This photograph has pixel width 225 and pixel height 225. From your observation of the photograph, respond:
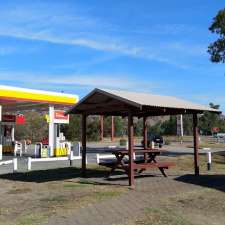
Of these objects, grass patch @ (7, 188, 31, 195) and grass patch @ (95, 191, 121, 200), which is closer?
grass patch @ (95, 191, 121, 200)

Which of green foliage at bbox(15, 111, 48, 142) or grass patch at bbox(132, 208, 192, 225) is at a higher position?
green foliage at bbox(15, 111, 48, 142)

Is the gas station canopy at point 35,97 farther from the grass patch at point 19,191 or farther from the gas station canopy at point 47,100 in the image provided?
the grass patch at point 19,191

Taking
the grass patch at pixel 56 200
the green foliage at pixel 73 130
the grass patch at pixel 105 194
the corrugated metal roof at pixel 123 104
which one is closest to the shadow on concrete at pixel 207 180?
the corrugated metal roof at pixel 123 104

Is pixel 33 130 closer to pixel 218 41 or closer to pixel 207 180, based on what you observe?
pixel 218 41

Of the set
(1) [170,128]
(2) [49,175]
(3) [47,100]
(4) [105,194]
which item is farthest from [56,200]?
(1) [170,128]

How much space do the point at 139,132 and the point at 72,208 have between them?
81.5 meters

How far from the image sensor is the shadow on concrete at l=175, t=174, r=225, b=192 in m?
13.6

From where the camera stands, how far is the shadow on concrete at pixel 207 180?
1363 centimetres

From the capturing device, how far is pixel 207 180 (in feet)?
49.9

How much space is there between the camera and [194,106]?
16.7 metres

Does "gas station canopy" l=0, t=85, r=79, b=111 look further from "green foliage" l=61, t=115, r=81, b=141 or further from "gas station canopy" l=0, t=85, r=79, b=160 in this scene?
"green foliage" l=61, t=115, r=81, b=141

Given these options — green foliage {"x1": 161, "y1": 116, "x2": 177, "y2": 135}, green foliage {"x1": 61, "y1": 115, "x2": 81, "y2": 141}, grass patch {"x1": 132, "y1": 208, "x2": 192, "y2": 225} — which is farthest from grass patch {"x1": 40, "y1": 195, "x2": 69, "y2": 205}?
green foliage {"x1": 161, "y1": 116, "x2": 177, "y2": 135}

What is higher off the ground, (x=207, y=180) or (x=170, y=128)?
(x=170, y=128)

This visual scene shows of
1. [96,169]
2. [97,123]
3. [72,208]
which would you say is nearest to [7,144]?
[96,169]
